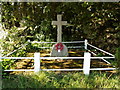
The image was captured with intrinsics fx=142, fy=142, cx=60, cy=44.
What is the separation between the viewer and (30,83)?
4043mm

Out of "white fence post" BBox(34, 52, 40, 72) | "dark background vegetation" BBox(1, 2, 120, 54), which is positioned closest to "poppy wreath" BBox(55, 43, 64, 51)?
"dark background vegetation" BBox(1, 2, 120, 54)

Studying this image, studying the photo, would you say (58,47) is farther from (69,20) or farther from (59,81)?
(69,20)

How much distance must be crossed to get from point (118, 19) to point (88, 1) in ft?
8.98

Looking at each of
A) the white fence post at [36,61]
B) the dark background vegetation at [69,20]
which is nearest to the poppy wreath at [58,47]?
the dark background vegetation at [69,20]

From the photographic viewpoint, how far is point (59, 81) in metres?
Answer: 4.13

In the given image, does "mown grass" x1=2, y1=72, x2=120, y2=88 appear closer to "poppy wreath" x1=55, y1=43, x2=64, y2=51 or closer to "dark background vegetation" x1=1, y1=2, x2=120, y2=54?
"poppy wreath" x1=55, y1=43, x2=64, y2=51

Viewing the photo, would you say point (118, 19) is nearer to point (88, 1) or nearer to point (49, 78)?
point (88, 1)

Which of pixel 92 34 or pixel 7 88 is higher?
pixel 92 34

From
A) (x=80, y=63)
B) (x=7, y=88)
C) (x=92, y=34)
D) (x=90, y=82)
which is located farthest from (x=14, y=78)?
(x=92, y=34)

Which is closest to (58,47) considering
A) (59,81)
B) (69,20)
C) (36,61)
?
(36,61)

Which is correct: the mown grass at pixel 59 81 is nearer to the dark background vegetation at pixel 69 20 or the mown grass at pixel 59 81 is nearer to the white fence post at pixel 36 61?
the white fence post at pixel 36 61

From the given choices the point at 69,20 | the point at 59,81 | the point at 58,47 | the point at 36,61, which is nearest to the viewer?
the point at 59,81

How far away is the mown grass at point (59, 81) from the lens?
3953mm

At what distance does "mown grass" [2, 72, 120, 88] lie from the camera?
3953mm
